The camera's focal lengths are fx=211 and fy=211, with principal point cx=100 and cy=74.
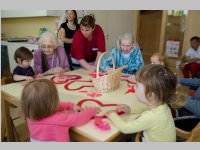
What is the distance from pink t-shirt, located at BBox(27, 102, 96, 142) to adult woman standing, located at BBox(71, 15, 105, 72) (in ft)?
2.94

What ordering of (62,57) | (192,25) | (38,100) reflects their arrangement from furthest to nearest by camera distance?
(192,25) < (62,57) < (38,100)

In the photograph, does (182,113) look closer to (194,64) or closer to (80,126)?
(80,126)

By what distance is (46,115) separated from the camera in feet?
2.93

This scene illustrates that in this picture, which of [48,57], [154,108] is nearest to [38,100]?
[154,108]

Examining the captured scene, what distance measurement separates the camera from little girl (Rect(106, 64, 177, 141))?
882 millimetres

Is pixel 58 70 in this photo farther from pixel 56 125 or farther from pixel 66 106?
pixel 56 125

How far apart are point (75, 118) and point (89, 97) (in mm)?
314

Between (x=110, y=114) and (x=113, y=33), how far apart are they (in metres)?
2.72

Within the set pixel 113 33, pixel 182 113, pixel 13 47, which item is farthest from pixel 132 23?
pixel 182 113

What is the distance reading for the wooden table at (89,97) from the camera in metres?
0.85

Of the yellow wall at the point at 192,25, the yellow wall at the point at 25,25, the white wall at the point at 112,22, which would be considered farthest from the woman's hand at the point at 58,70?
the yellow wall at the point at 192,25

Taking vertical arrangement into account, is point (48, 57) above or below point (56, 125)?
above

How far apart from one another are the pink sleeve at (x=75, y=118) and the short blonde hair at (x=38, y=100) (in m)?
0.06

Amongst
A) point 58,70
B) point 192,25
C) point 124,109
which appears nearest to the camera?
point 124,109
